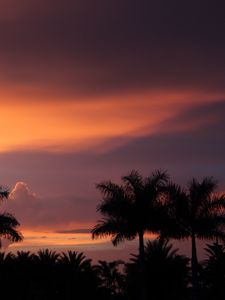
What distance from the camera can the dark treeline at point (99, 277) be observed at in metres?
78.4

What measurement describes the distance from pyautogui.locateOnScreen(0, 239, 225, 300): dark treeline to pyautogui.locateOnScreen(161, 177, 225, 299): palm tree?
39.8 ft

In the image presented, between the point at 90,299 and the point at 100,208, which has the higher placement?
the point at 100,208

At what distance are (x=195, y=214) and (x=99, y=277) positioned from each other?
2425cm

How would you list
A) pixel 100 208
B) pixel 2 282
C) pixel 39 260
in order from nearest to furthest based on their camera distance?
pixel 100 208, pixel 2 282, pixel 39 260

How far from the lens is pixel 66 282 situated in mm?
81875

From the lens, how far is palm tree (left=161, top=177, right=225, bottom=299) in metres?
65.4

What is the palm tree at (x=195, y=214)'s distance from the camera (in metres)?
65.4

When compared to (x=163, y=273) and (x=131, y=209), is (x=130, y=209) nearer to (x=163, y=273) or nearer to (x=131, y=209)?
(x=131, y=209)

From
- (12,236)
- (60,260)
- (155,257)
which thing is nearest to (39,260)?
(60,260)

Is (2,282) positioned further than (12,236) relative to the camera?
Yes

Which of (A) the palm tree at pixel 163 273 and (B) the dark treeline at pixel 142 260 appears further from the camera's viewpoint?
(A) the palm tree at pixel 163 273

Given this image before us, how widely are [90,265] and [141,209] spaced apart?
26.7 m

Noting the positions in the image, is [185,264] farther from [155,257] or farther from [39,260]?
[39,260]

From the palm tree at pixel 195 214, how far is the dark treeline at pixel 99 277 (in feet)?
39.8
